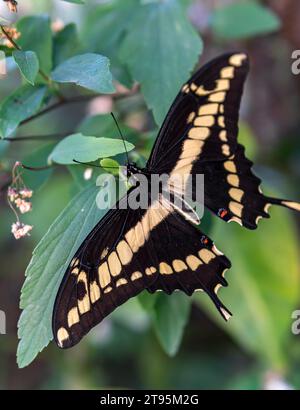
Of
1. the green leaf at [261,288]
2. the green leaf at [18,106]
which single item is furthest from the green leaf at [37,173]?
the green leaf at [261,288]

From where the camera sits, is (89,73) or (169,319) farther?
(169,319)

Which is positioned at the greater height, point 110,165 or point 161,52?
point 161,52

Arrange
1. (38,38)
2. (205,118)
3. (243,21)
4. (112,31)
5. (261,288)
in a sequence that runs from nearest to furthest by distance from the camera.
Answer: (205,118)
(38,38)
(112,31)
(243,21)
(261,288)

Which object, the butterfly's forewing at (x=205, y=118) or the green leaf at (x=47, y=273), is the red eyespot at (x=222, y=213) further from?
the green leaf at (x=47, y=273)

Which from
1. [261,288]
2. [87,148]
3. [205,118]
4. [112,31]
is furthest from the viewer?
[261,288]

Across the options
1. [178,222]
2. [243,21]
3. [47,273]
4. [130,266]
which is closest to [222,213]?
[178,222]

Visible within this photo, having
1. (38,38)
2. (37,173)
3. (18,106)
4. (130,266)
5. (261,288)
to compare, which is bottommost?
(261,288)

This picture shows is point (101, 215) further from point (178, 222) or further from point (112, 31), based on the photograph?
point (112, 31)
